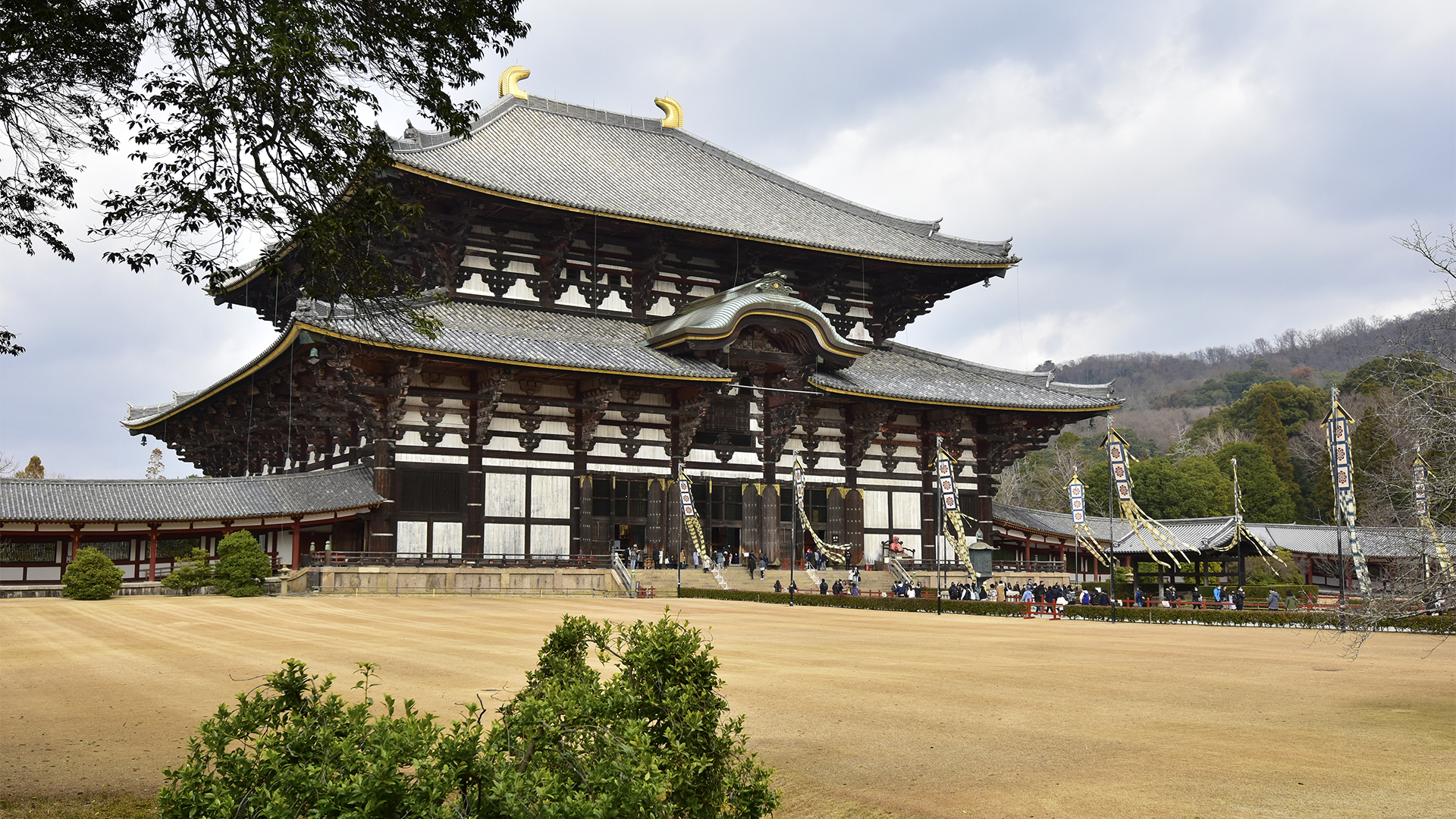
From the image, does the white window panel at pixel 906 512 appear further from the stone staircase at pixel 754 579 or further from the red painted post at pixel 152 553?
the red painted post at pixel 152 553

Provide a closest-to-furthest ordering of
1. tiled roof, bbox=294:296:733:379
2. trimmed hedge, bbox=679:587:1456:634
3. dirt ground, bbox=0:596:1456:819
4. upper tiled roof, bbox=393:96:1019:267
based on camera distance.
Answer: dirt ground, bbox=0:596:1456:819, trimmed hedge, bbox=679:587:1456:634, tiled roof, bbox=294:296:733:379, upper tiled roof, bbox=393:96:1019:267

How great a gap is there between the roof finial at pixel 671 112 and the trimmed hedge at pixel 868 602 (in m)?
25.7

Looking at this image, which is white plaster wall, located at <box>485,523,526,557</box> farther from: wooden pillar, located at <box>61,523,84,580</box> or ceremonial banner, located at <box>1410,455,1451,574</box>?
ceremonial banner, located at <box>1410,455,1451,574</box>

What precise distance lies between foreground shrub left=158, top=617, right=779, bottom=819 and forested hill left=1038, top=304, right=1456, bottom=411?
104 meters

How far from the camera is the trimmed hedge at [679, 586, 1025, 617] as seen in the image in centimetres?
3045

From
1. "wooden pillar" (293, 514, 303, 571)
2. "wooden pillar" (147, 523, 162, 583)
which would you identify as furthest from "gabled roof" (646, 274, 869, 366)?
"wooden pillar" (147, 523, 162, 583)

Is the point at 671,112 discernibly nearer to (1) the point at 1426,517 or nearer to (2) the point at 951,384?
(2) the point at 951,384

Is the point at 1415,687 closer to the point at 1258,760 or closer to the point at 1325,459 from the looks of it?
the point at 1258,760

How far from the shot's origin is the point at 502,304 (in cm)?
3828

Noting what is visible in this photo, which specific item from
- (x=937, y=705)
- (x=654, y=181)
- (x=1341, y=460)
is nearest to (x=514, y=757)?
(x=937, y=705)

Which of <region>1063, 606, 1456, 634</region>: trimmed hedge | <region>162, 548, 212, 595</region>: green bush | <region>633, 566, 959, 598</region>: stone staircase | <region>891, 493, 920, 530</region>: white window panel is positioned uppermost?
<region>891, 493, 920, 530</region>: white window panel

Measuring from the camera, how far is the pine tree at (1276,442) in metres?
69.3

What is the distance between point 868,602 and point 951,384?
1448cm

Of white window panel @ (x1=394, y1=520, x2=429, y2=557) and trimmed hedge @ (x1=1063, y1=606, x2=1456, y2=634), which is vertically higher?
white window panel @ (x1=394, y1=520, x2=429, y2=557)
